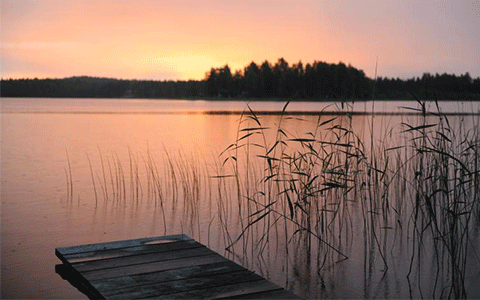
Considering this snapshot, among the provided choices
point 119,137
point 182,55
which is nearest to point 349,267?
point 119,137

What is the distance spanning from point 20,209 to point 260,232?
2.51m

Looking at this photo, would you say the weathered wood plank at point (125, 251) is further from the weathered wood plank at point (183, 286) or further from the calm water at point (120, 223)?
the weathered wood plank at point (183, 286)

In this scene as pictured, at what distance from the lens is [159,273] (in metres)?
2.81

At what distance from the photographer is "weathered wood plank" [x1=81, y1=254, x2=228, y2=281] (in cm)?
279

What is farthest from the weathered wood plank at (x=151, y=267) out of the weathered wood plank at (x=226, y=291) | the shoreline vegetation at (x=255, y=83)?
the shoreline vegetation at (x=255, y=83)

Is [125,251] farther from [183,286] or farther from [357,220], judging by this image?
[357,220]

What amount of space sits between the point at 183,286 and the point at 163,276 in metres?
0.19

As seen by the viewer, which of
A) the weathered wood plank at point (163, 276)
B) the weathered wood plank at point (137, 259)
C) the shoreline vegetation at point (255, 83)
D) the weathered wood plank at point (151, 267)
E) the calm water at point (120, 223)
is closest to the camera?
the weathered wood plank at point (163, 276)

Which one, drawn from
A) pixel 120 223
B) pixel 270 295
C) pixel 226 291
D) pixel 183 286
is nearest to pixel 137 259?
pixel 183 286

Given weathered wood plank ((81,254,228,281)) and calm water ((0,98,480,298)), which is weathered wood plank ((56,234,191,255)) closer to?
calm water ((0,98,480,298))

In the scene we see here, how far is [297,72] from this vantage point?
1971 inches

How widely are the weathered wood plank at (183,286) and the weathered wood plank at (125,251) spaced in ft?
1.98

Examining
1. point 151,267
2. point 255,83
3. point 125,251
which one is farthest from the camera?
point 255,83

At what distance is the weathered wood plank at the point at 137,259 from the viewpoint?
294 centimetres
